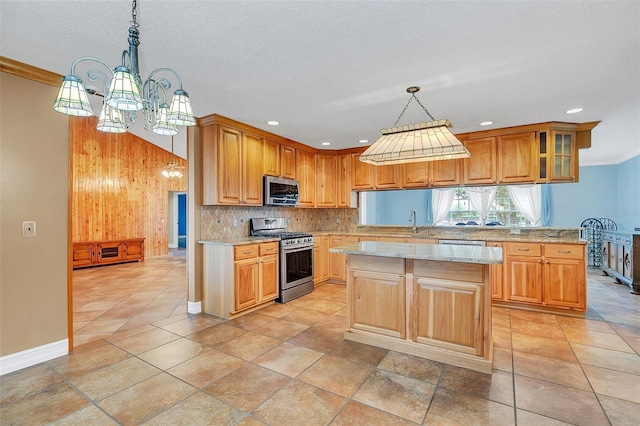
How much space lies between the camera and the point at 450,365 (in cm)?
255

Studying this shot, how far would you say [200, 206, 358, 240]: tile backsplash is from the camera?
412 cm

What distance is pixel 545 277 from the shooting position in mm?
3887

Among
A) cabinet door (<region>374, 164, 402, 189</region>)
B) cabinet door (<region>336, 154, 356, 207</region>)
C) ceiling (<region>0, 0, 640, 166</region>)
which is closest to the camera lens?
ceiling (<region>0, 0, 640, 166</region>)

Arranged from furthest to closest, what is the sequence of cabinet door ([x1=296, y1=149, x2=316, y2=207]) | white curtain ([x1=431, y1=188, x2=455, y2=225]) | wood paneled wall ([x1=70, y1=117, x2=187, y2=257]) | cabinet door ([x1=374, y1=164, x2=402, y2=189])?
white curtain ([x1=431, y1=188, x2=455, y2=225]) < wood paneled wall ([x1=70, y1=117, x2=187, y2=257]) < cabinet door ([x1=296, y1=149, x2=316, y2=207]) < cabinet door ([x1=374, y1=164, x2=402, y2=189])

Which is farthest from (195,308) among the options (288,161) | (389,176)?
(389,176)

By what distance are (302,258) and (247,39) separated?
326 cm

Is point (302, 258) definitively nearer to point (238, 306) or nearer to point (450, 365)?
point (238, 306)

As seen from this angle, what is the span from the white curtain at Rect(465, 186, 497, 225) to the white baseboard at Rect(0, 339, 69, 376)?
26.2ft

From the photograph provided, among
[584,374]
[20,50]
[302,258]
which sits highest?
[20,50]

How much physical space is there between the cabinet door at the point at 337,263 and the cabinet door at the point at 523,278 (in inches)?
98.0

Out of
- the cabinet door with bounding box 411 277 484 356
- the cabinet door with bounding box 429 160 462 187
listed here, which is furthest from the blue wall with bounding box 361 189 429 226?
the cabinet door with bounding box 411 277 484 356

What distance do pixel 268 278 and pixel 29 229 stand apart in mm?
2477

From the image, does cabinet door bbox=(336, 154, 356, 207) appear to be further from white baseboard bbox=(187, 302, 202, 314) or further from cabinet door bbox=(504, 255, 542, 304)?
white baseboard bbox=(187, 302, 202, 314)

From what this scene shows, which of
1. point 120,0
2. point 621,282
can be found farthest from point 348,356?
point 621,282
